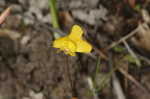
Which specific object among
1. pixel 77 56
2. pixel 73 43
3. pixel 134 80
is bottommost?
pixel 134 80

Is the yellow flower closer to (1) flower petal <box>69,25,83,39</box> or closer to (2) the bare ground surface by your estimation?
(1) flower petal <box>69,25,83,39</box>

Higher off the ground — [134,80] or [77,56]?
[77,56]

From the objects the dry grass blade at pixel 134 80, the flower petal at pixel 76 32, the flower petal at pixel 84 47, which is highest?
the flower petal at pixel 76 32

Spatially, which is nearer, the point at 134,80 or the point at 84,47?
the point at 84,47

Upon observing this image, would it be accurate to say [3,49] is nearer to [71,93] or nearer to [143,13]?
[71,93]

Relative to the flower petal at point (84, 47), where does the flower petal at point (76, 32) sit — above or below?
above

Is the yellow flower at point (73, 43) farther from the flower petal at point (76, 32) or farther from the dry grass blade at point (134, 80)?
the dry grass blade at point (134, 80)

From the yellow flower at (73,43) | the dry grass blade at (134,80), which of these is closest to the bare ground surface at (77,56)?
the dry grass blade at (134,80)

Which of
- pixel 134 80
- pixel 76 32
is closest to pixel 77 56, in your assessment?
pixel 134 80

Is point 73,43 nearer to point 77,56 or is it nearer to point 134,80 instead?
point 77,56

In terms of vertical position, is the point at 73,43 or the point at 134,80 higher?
the point at 73,43

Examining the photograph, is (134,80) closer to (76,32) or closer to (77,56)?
(77,56)
